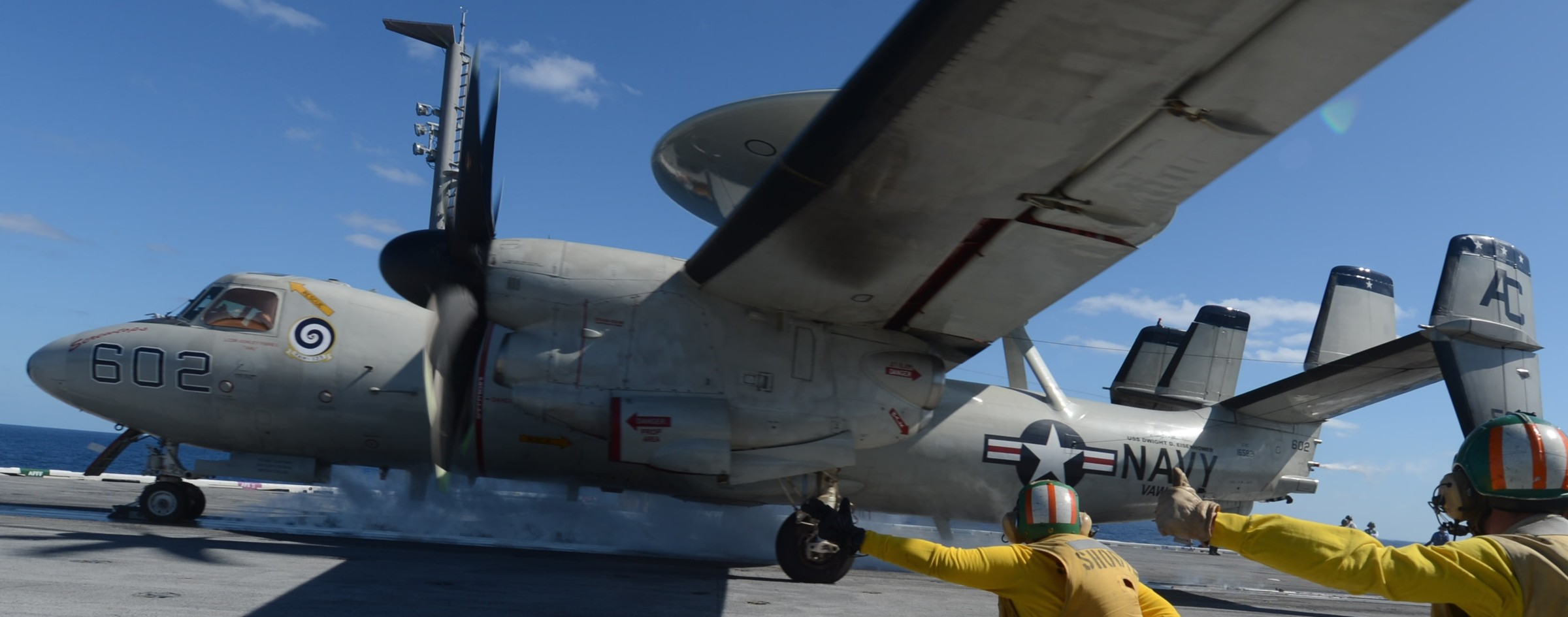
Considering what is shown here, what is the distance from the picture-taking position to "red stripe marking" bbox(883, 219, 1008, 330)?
711 cm

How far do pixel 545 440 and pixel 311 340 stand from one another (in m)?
3.08

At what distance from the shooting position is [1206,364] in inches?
590

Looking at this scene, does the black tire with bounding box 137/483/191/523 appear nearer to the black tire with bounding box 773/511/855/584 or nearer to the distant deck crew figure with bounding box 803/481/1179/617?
the black tire with bounding box 773/511/855/584

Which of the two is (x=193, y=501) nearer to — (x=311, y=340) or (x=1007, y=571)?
(x=311, y=340)

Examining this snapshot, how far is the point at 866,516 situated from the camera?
41.5ft

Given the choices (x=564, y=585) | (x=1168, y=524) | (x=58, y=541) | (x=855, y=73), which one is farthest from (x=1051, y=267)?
(x=58, y=541)

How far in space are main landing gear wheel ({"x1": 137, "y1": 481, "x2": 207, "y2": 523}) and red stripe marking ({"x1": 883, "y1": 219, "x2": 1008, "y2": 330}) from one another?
8.51 metres

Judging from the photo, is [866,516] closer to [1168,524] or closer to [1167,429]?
[1167,429]

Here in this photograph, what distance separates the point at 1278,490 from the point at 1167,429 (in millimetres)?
2080

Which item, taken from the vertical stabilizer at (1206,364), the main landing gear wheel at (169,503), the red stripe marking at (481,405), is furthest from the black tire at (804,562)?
the vertical stabilizer at (1206,364)

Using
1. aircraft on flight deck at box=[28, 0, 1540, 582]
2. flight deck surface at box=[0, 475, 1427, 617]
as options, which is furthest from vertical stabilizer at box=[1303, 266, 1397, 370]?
flight deck surface at box=[0, 475, 1427, 617]

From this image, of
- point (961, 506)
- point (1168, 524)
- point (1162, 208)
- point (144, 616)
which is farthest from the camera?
point (961, 506)

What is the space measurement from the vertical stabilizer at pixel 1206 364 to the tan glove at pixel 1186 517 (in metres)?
13.8

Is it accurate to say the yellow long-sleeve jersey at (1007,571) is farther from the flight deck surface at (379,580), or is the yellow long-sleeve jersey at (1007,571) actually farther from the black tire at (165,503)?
the black tire at (165,503)
